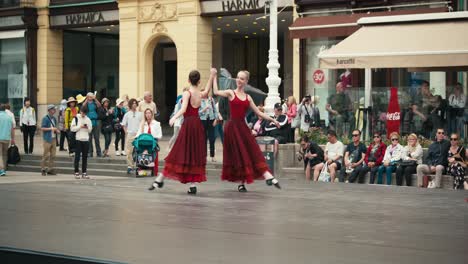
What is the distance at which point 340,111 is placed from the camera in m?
21.0

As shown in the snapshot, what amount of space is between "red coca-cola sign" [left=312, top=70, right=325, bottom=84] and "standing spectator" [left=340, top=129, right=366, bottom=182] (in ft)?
32.6

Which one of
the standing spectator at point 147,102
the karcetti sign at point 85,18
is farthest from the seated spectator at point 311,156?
the karcetti sign at point 85,18

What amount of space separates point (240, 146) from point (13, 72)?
28.5 metres

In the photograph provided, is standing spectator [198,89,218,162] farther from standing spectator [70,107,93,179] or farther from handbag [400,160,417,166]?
handbag [400,160,417,166]

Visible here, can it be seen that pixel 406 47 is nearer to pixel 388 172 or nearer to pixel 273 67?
pixel 388 172

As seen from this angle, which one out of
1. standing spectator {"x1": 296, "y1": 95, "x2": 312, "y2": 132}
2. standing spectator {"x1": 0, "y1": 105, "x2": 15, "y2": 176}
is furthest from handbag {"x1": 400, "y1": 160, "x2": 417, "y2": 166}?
standing spectator {"x1": 0, "y1": 105, "x2": 15, "y2": 176}

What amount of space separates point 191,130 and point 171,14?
21.0 metres

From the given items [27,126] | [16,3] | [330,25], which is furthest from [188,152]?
[16,3]

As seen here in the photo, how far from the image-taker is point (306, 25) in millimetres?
29047

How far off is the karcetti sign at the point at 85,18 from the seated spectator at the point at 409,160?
20.3m

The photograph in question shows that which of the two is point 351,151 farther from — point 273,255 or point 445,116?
point 273,255

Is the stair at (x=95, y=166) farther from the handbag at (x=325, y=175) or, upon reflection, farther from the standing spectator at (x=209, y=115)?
the handbag at (x=325, y=175)

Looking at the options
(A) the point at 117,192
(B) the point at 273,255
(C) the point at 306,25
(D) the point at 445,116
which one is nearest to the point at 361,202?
(A) the point at 117,192

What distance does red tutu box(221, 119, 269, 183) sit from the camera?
14109 millimetres
